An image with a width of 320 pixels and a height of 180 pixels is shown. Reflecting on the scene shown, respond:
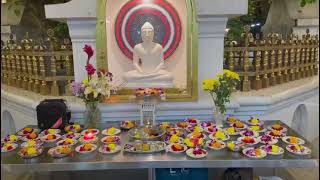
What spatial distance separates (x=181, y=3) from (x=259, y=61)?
1135 mm

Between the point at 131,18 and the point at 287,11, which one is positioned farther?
the point at 287,11

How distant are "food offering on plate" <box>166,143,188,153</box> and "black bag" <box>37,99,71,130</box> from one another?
0.75 meters

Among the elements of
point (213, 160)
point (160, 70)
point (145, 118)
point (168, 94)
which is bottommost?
point (213, 160)

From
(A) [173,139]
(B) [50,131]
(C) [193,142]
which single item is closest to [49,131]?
(B) [50,131]

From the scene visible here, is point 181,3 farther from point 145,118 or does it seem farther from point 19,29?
point 19,29

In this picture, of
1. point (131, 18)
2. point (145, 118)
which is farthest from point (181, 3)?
point (145, 118)

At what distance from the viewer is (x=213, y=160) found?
160 cm

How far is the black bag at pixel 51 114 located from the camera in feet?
6.64

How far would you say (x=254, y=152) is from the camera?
163 centimetres

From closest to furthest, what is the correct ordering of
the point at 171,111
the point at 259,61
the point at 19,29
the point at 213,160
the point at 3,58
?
the point at 213,160 → the point at 171,111 → the point at 259,61 → the point at 3,58 → the point at 19,29

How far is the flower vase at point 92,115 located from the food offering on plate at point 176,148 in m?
0.59

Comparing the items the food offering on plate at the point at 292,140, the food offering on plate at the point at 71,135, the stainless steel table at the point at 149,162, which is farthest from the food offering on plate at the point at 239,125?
the food offering on plate at the point at 71,135

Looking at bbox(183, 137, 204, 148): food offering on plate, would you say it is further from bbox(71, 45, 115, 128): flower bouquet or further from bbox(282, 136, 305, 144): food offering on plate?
bbox(71, 45, 115, 128): flower bouquet

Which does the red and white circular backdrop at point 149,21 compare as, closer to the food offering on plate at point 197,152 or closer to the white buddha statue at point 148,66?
the white buddha statue at point 148,66
